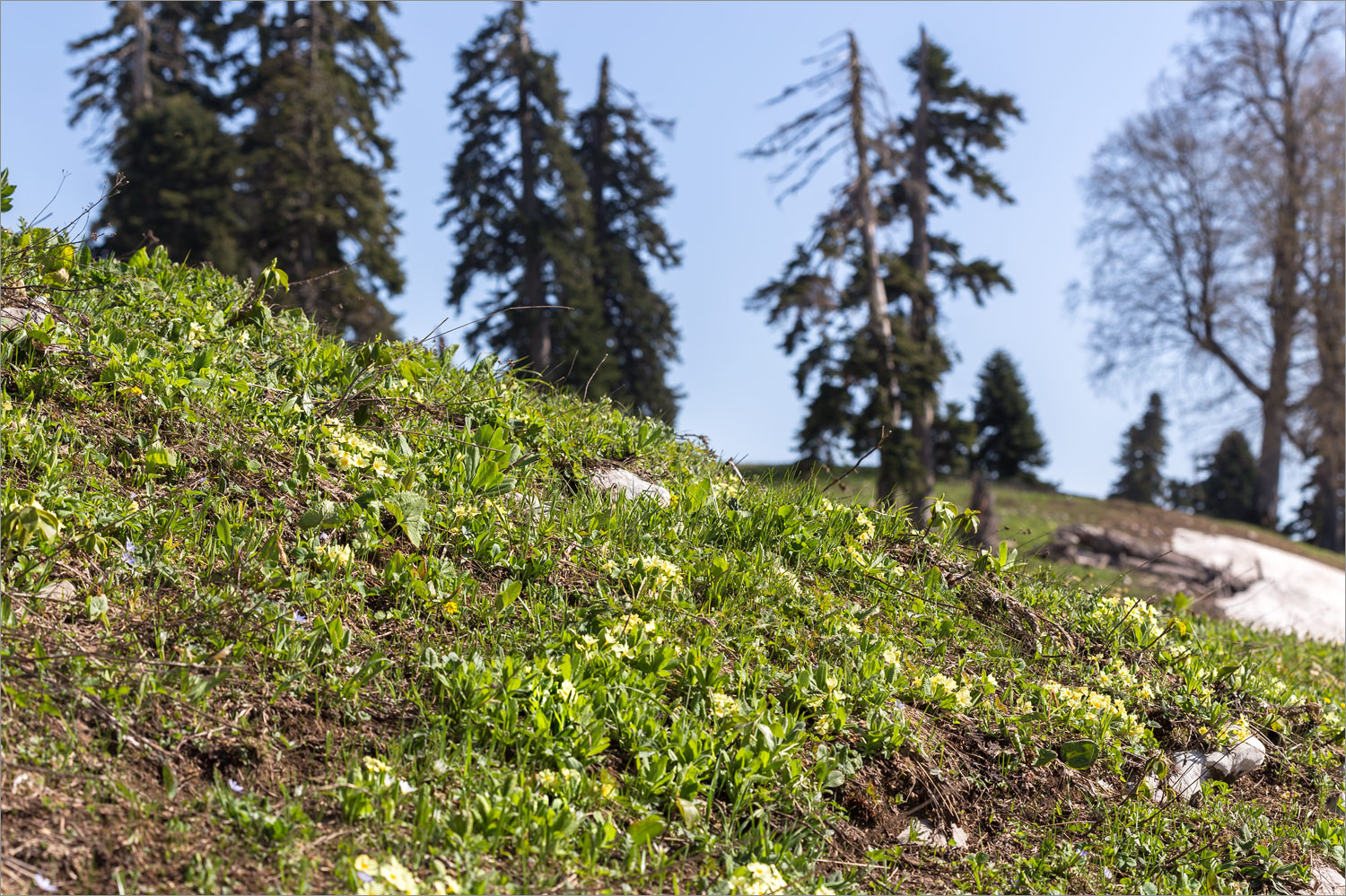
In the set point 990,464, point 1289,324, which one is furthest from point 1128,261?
point 990,464

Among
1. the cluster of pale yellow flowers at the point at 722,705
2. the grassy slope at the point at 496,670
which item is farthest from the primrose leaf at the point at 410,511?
the cluster of pale yellow flowers at the point at 722,705

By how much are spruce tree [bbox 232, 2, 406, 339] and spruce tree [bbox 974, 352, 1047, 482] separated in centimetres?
1940

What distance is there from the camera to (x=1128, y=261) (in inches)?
1017

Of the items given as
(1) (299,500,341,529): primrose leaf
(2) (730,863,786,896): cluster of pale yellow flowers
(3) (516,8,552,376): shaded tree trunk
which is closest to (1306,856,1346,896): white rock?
(2) (730,863,786,896): cluster of pale yellow flowers

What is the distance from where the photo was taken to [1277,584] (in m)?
17.3

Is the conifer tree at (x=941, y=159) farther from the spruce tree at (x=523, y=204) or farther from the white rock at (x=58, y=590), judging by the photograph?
the white rock at (x=58, y=590)

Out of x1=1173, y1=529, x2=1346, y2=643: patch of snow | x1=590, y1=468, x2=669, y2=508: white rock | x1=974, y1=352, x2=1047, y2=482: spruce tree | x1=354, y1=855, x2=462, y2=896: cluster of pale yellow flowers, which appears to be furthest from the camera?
x1=974, y1=352, x2=1047, y2=482: spruce tree

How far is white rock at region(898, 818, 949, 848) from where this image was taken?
3334 mm

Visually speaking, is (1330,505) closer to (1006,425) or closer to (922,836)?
(1006,425)

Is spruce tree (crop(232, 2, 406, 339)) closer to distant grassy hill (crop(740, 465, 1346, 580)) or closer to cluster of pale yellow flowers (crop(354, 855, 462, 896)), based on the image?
distant grassy hill (crop(740, 465, 1346, 580))

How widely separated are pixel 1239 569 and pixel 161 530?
1941 centimetres

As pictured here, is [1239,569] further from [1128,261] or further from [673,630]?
[673,630]

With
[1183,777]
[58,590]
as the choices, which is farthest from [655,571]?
[1183,777]

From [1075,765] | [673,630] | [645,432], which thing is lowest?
[1075,765]
